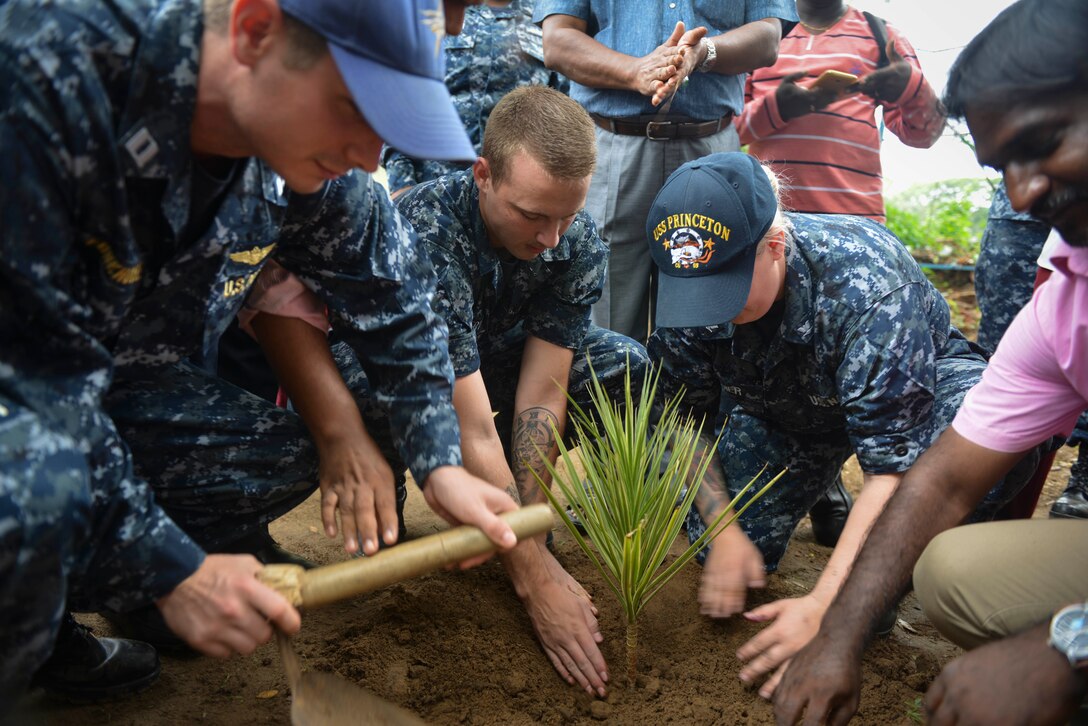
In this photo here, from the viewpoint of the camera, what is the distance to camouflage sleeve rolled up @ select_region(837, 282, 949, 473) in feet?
8.07

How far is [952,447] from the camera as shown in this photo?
82.4 inches

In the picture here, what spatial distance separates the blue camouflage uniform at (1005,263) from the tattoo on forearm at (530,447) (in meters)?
2.12

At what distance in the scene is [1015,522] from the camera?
2047 mm

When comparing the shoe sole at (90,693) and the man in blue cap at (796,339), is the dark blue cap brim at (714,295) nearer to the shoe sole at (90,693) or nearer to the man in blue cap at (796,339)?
the man in blue cap at (796,339)

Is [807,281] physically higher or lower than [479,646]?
higher

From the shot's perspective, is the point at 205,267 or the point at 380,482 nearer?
the point at 205,267

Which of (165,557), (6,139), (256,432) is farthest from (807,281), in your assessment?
(6,139)

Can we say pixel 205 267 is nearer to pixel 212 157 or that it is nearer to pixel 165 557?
pixel 212 157

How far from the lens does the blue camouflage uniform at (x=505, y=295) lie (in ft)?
9.57

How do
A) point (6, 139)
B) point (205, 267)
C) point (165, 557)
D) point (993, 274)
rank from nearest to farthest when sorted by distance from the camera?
point (6, 139), point (165, 557), point (205, 267), point (993, 274)

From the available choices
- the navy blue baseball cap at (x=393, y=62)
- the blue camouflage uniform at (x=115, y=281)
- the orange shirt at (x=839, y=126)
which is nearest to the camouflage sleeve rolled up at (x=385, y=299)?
the blue camouflage uniform at (x=115, y=281)

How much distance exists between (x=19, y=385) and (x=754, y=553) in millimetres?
1901

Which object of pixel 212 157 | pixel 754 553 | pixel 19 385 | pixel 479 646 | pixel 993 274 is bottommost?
pixel 479 646

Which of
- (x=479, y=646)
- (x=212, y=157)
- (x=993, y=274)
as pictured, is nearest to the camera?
(x=212, y=157)
